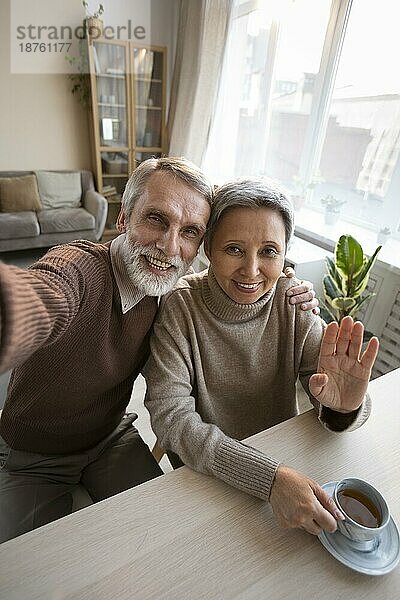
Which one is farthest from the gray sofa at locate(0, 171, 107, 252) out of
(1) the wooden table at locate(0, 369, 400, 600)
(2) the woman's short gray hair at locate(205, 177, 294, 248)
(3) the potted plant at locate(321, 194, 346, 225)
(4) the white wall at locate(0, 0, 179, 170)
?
(1) the wooden table at locate(0, 369, 400, 600)

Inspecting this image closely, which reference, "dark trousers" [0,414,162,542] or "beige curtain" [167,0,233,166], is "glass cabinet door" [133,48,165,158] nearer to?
"beige curtain" [167,0,233,166]

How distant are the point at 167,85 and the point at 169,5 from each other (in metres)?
0.79

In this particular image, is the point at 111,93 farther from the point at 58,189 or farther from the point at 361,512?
the point at 361,512

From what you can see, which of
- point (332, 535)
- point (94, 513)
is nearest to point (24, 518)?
point (94, 513)

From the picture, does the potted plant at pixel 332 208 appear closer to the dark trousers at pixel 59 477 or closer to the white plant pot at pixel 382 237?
the white plant pot at pixel 382 237

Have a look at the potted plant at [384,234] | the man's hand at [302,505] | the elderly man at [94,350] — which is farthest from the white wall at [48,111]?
the man's hand at [302,505]

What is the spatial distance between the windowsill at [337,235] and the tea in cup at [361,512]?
172 cm

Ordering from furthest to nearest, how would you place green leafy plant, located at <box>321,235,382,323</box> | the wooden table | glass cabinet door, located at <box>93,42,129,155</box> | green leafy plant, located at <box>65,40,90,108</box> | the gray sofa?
green leafy plant, located at <box>65,40,90,108</box> → glass cabinet door, located at <box>93,42,129,155</box> → the gray sofa → green leafy plant, located at <box>321,235,382,323</box> → the wooden table

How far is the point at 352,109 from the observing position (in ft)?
8.17

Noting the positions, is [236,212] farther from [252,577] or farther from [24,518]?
[24,518]

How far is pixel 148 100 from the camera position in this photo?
165 inches

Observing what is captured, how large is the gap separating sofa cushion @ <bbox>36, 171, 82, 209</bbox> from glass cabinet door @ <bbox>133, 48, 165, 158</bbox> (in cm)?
81

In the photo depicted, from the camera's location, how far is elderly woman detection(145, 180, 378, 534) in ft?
2.43

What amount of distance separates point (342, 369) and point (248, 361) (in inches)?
9.9
